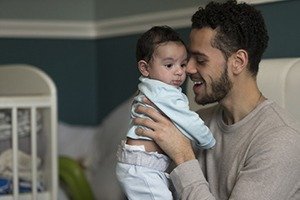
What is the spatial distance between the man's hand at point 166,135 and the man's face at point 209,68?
14 centimetres

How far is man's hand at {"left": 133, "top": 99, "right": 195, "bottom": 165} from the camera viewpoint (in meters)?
1.71

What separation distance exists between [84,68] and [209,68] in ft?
6.56

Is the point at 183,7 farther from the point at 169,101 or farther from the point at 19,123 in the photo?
the point at 169,101

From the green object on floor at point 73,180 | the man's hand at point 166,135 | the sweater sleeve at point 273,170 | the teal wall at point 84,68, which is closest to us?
the sweater sleeve at point 273,170

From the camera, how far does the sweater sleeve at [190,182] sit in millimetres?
1613

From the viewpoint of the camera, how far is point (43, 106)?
98.5 inches

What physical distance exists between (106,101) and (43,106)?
1117mm

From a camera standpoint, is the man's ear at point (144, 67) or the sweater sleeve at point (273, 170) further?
the man's ear at point (144, 67)

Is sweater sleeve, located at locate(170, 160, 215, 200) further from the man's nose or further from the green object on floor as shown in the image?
the green object on floor

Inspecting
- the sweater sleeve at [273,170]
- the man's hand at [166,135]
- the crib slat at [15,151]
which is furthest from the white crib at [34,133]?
the sweater sleeve at [273,170]

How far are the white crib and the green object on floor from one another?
0.35 meters

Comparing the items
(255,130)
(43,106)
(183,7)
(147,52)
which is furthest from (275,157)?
(183,7)

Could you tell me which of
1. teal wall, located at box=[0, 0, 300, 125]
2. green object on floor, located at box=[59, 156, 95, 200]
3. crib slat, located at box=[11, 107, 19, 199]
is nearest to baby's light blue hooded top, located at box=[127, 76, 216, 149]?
crib slat, located at box=[11, 107, 19, 199]

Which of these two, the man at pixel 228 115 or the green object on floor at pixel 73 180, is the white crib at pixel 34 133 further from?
the man at pixel 228 115
